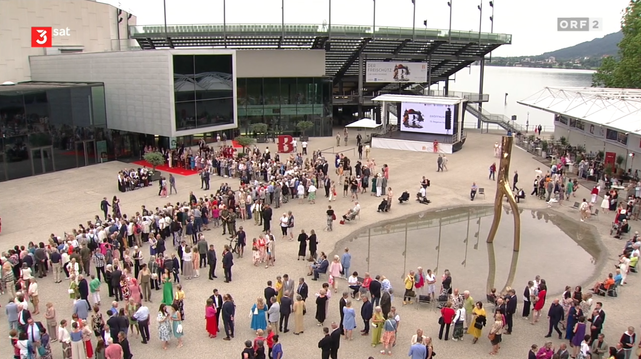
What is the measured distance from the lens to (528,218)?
2408 centimetres

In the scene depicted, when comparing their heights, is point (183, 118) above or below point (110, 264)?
above

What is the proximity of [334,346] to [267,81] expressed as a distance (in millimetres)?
38673

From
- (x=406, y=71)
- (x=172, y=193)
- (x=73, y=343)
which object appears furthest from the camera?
(x=406, y=71)

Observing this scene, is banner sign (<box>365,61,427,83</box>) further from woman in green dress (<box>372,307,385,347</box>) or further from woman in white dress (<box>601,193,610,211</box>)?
woman in green dress (<box>372,307,385,347</box>)

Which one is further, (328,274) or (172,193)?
(172,193)

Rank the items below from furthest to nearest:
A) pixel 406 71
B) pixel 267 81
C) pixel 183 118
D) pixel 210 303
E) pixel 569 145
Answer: pixel 406 71 < pixel 267 81 < pixel 569 145 < pixel 183 118 < pixel 210 303

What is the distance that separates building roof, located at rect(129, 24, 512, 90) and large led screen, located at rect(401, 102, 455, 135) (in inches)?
375

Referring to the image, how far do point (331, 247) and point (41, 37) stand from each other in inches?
1277

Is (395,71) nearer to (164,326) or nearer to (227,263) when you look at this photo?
(227,263)

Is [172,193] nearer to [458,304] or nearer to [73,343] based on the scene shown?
[73,343]

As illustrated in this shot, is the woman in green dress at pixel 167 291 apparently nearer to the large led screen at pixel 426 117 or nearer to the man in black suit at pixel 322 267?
the man in black suit at pixel 322 267

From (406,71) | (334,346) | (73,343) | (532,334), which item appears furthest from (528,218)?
(406,71)

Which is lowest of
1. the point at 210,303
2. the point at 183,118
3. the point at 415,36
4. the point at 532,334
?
the point at 532,334

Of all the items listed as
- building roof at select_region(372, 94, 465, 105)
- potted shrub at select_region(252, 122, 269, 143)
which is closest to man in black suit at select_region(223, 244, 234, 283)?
building roof at select_region(372, 94, 465, 105)
